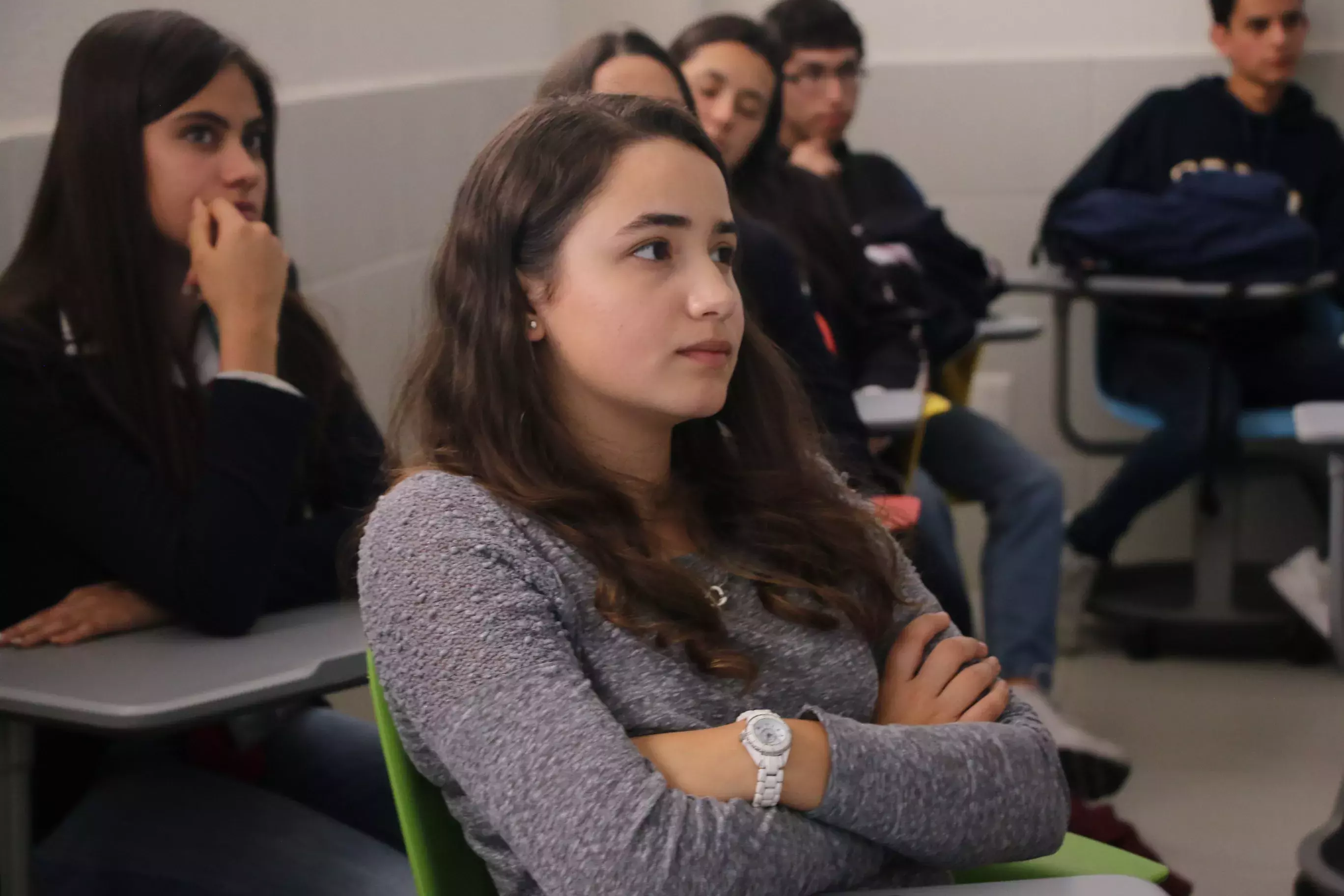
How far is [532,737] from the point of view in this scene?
97 cm

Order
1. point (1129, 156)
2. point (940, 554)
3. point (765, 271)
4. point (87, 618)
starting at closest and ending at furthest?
point (87, 618), point (765, 271), point (940, 554), point (1129, 156)

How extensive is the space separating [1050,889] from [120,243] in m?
1.16

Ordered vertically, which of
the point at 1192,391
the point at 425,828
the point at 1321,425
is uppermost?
the point at 425,828

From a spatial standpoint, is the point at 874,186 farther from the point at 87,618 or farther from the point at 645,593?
the point at 645,593

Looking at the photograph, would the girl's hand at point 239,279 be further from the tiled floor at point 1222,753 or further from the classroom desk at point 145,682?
the tiled floor at point 1222,753

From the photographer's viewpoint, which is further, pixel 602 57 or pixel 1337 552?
pixel 1337 552

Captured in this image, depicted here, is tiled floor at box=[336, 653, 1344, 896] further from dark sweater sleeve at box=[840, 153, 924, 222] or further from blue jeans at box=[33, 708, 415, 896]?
blue jeans at box=[33, 708, 415, 896]

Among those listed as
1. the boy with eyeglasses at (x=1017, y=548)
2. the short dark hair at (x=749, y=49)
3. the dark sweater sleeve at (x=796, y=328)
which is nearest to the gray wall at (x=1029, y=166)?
the boy with eyeglasses at (x=1017, y=548)

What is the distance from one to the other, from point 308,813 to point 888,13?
3.12 metres

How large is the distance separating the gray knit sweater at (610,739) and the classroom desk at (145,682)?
0.27 meters

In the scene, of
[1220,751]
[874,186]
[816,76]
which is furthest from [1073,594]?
[816,76]

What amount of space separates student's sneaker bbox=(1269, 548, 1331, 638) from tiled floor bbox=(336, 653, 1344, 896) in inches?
5.2

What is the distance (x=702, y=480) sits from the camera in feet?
4.18

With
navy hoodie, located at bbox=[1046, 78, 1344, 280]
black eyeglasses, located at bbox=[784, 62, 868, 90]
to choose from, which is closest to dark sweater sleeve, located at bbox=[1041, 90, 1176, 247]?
navy hoodie, located at bbox=[1046, 78, 1344, 280]
